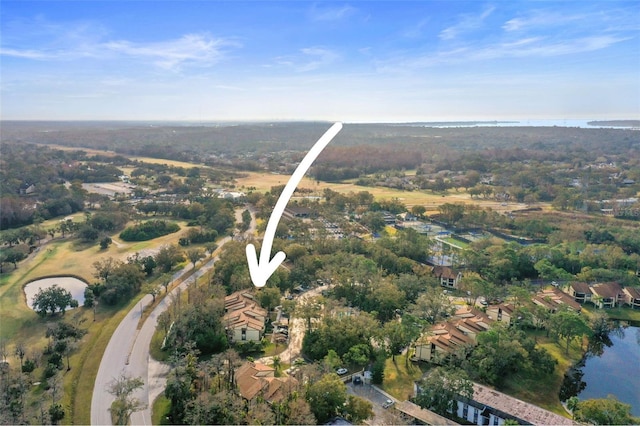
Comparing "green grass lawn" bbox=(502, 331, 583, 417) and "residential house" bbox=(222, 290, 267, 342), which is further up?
"residential house" bbox=(222, 290, 267, 342)

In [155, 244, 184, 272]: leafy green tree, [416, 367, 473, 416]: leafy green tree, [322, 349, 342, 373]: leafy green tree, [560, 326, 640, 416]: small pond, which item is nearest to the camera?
[416, 367, 473, 416]: leafy green tree

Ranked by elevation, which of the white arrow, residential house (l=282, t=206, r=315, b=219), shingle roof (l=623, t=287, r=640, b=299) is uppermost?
the white arrow

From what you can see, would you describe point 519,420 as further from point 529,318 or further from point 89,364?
point 89,364

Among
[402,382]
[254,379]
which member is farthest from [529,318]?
[254,379]

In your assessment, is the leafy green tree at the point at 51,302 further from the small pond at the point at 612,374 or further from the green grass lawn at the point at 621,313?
the green grass lawn at the point at 621,313

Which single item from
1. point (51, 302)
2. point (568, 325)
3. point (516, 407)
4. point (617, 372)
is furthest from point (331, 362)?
point (51, 302)

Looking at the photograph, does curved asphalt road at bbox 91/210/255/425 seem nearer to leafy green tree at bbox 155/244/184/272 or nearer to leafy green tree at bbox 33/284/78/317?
leafy green tree at bbox 33/284/78/317

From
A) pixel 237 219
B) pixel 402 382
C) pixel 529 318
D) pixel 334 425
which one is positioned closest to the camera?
pixel 334 425

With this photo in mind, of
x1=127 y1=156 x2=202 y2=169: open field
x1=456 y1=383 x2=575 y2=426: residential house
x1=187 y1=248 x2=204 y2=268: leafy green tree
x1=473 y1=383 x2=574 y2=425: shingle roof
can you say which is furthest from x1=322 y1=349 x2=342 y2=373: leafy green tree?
x1=127 y1=156 x2=202 y2=169: open field
